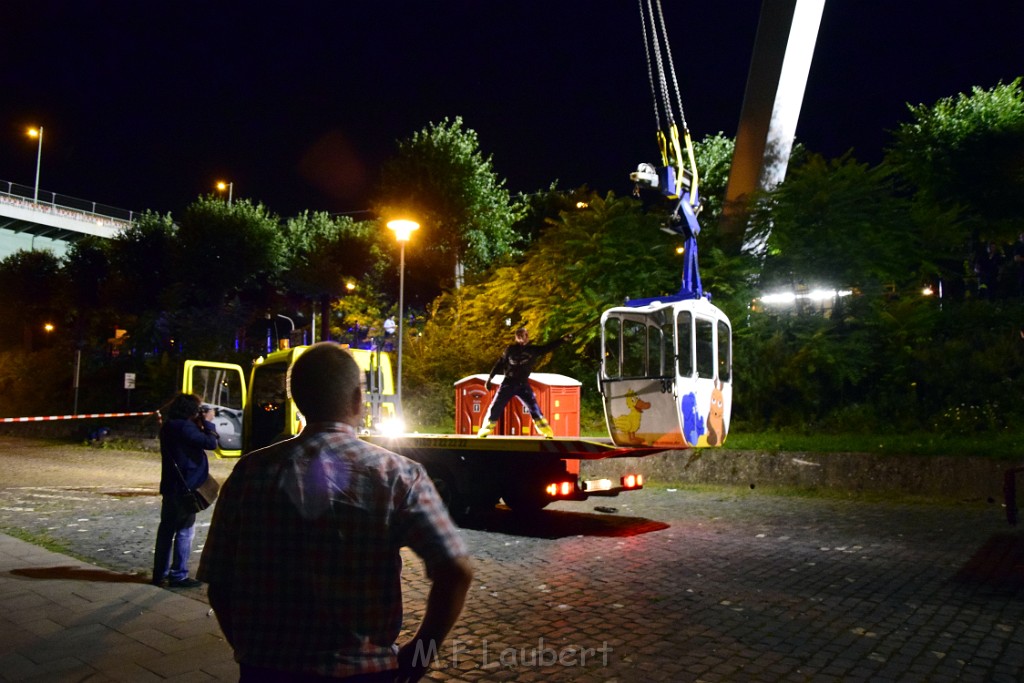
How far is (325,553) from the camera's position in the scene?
2.15 metres

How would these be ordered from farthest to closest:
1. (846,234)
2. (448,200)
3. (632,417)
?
(448,200) < (846,234) < (632,417)

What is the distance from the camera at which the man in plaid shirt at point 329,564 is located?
2105 millimetres

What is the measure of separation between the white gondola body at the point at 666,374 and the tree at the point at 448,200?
77.6 ft

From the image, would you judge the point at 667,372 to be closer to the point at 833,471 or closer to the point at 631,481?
the point at 631,481

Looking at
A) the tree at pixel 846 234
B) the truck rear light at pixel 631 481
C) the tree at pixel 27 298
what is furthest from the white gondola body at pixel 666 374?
the tree at pixel 27 298

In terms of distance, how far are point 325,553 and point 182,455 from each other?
5.74 meters

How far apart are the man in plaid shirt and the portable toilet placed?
10507 mm

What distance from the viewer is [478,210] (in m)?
34.5

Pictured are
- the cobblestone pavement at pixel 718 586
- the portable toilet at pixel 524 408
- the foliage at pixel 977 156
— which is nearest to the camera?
the cobblestone pavement at pixel 718 586

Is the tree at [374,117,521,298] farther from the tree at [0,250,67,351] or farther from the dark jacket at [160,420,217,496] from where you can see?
the dark jacket at [160,420,217,496]

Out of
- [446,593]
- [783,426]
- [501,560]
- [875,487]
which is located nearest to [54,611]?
[501,560]

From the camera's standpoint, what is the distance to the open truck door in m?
13.6

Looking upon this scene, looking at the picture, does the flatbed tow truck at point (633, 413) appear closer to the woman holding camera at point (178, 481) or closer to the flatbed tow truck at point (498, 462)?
the flatbed tow truck at point (498, 462)

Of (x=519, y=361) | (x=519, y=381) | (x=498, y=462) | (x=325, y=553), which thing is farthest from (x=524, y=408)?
(x=325, y=553)
